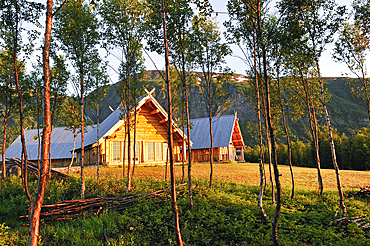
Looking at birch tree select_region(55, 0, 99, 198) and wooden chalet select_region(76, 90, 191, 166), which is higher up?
birch tree select_region(55, 0, 99, 198)

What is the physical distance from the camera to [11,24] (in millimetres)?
9117

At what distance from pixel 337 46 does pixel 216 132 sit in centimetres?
2849

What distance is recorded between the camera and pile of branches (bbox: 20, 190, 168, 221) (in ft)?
29.3

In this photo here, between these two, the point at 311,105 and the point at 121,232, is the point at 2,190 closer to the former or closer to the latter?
the point at 121,232

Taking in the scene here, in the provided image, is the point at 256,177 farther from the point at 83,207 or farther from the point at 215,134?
the point at 215,134

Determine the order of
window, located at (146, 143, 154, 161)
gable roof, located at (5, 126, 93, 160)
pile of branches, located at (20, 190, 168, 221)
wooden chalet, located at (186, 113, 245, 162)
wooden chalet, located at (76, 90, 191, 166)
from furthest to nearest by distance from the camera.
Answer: wooden chalet, located at (186, 113, 245, 162), gable roof, located at (5, 126, 93, 160), window, located at (146, 143, 154, 161), wooden chalet, located at (76, 90, 191, 166), pile of branches, located at (20, 190, 168, 221)

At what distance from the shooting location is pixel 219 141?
1490 inches

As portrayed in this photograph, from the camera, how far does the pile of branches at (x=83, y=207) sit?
894cm

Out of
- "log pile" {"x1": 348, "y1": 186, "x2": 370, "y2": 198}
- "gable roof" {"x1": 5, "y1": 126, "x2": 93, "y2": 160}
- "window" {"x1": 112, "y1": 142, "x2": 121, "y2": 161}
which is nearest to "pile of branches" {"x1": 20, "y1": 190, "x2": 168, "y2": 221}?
"log pile" {"x1": 348, "y1": 186, "x2": 370, "y2": 198}

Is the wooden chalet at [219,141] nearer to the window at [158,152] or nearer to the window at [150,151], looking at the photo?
the window at [158,152]

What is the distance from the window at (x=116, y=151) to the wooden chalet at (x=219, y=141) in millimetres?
14236

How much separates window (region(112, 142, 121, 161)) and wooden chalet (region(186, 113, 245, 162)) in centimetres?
1424

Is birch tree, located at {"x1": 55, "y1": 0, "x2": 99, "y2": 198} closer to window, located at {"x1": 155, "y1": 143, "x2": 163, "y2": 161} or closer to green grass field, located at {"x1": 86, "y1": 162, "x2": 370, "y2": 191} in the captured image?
green grass field, located at {"x1": 86, "y1": 162, "x2": 370, "y2": 191}

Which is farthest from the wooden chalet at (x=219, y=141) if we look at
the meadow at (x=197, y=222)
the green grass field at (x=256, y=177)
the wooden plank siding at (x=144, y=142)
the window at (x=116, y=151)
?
the meadow at (x=197, y=222)
